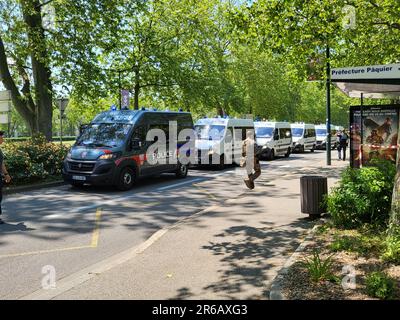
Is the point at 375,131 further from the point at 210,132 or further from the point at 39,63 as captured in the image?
the point at 39,63

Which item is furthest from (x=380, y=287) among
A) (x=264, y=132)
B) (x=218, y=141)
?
(x=264, y=132)

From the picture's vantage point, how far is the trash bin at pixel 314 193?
321 inches

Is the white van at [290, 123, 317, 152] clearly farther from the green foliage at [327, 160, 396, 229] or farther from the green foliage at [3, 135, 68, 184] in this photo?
the green foliage at [327, 160, 396, 229]

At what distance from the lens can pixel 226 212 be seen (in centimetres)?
945

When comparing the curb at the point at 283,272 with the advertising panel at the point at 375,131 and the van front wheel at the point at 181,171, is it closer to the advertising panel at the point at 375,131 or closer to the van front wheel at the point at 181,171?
the advertising panel at the point at 375,131

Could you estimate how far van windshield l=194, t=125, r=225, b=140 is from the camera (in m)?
19.8

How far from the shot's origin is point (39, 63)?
18578mm

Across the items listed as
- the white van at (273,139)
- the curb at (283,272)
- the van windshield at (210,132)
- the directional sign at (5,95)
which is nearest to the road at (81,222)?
the curb at (283,272)

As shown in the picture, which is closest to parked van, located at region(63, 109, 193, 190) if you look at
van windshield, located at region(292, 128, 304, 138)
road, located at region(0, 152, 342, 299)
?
road, located at region(0, 152, 342, 299)

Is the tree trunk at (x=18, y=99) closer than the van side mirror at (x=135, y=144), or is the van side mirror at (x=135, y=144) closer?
the van side mirror at (x=135, y=144)

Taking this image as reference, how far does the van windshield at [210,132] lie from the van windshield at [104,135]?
6.54 metres

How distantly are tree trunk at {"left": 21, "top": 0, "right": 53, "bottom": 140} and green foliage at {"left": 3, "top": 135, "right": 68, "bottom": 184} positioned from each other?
2553 millimetres

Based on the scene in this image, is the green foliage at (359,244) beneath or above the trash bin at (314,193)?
beneath
